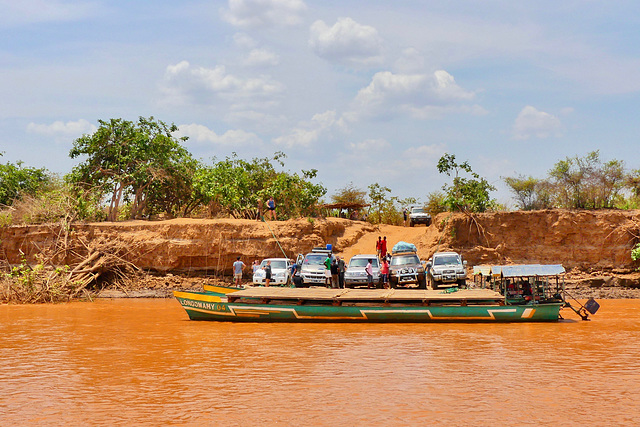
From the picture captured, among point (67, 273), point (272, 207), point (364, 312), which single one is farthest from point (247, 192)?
point (364, 312)

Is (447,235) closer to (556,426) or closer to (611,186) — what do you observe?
(611,186)

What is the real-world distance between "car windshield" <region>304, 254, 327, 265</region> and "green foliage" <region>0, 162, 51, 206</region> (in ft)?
83.3

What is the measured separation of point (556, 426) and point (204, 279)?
2750 cm

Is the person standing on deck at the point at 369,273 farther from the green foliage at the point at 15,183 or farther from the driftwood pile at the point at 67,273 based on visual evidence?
the green foliage at the point at 15,183

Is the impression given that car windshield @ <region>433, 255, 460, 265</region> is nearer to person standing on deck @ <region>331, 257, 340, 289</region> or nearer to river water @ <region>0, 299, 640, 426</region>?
person standing on deck @ <region>331, 257, 340, 289</region>

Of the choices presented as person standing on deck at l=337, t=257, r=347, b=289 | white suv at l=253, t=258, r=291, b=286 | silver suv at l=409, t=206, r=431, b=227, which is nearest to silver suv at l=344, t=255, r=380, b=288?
person standing on deck at l=337, t=257, r=347, b=289

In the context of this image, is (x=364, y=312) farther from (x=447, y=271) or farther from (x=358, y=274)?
(x=447, y=271)

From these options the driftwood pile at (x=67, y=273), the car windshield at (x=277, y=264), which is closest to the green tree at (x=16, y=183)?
the driftwood pile at (x=67, y=273)

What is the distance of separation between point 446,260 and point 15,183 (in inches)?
1339

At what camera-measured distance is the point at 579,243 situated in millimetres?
34781

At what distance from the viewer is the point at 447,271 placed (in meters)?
24.0

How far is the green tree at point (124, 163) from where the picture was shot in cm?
3750

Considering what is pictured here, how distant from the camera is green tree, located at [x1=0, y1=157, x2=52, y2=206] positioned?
43.6 metres

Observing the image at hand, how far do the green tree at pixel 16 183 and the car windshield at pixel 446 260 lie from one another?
99.2ft
